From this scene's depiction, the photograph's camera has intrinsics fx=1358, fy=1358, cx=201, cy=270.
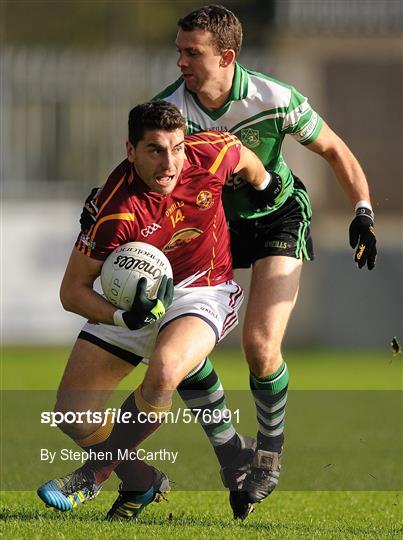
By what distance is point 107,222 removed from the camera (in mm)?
6340

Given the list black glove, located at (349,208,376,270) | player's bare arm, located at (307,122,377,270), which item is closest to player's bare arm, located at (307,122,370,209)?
player's bare arm, located at (307,122,377,270)

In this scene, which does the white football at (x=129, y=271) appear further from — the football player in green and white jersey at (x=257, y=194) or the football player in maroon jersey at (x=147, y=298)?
the football player in green and white jersey at (x=257, y=194)

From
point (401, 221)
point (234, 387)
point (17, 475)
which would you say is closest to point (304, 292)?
point (401, 221)

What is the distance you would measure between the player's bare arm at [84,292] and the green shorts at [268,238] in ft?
4.21

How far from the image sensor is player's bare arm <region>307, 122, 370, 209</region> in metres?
7.46

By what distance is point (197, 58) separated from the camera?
7172mm

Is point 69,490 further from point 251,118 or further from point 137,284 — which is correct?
point 251,118

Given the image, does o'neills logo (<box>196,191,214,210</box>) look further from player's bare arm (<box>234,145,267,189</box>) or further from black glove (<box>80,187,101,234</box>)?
black glove (<box>80,187,101,234</box>)

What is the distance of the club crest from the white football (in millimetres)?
1224

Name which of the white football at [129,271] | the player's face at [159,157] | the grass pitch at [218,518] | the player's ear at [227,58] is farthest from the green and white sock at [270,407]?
the player's ear at [227,58]

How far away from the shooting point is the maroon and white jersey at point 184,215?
6.37 metres

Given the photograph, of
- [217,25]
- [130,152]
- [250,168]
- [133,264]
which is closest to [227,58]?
[217,25]

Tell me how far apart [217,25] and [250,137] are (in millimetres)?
628

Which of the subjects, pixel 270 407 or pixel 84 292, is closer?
pixel 84 292
